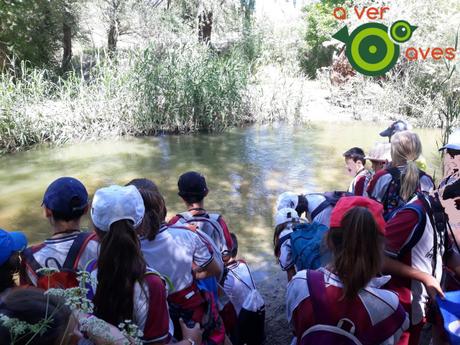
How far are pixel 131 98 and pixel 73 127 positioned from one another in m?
1.37

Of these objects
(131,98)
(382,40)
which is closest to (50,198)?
(131,98)

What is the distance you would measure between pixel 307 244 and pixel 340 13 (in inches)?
624

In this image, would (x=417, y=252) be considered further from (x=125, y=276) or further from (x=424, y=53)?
(x=424, y=53)

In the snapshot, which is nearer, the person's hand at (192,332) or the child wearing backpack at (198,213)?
the person's hand at (192,332)

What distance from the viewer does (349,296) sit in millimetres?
1593

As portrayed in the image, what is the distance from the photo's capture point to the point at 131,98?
31.1 feet

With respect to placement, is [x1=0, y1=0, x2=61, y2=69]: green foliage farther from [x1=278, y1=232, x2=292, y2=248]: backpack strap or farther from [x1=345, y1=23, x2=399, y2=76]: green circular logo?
[x1=278, y1=232, x2=292, y2=248]: backpack strap

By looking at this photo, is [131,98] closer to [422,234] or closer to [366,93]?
[366,93]

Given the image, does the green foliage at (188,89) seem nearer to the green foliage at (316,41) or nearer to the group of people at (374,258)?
the group of people at (374,258)

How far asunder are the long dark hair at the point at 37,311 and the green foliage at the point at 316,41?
723 inches

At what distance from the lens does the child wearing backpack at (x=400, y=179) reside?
2383 millimetres

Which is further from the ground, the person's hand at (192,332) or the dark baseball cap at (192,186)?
the dark baseball cap at (192,186)

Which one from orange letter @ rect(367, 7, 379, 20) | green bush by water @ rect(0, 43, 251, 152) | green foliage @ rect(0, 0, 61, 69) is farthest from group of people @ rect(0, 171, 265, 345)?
orange letter @ rect(367, 7, 379, 20)

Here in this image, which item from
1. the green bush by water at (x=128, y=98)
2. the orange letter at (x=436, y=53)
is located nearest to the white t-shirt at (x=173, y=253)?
the green bush by water at (x=128, y=98)
